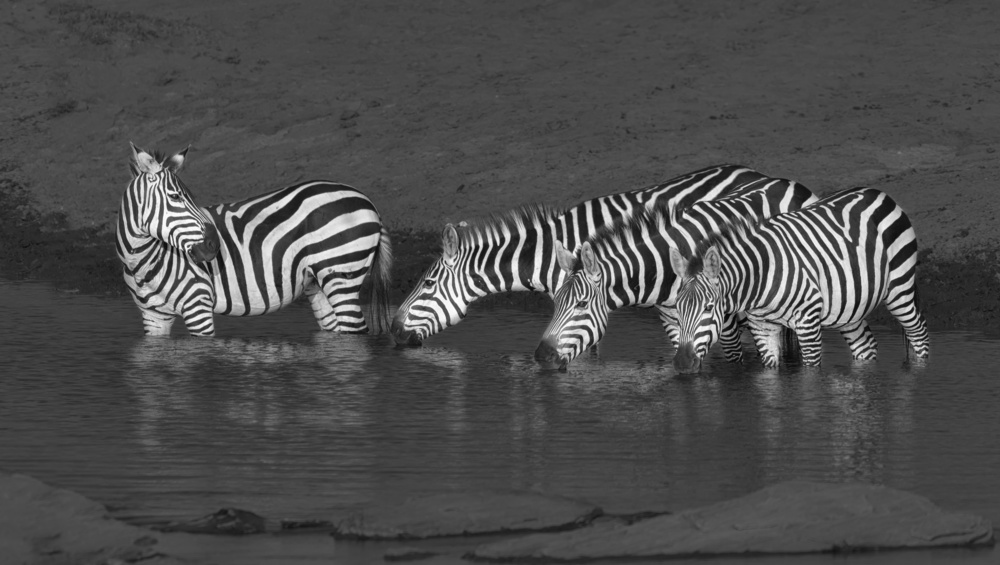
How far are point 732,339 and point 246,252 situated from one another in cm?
405

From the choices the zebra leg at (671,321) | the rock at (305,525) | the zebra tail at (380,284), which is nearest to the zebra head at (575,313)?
the zebra leg at (671,321)

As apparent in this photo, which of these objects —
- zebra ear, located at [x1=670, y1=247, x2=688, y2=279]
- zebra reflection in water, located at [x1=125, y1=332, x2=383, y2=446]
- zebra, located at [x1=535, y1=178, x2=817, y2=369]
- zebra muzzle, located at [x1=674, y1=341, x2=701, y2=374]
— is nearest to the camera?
zebra reflection in water, located at [x1=125, y1=332, x2=383, y2=446]

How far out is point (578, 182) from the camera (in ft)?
65.4

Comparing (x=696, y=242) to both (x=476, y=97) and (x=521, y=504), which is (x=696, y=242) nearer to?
(x=521, y=504)

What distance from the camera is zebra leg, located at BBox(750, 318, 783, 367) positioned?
13.1 meters

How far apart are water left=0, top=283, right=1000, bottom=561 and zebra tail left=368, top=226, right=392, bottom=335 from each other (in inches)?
11.0

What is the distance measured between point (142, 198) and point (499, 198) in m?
6.35

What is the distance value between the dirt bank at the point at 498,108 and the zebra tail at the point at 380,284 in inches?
87.5

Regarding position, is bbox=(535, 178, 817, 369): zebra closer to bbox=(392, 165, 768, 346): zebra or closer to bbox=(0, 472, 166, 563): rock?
bbox=(392, 165, 768, 346): zebra

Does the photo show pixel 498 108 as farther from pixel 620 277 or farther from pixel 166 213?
pixel 620 277

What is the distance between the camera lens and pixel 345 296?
14773mm

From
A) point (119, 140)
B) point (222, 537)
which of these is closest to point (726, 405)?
point (222, 537)

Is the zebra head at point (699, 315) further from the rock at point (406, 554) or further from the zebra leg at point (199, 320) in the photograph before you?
the rock at point (406, 554)

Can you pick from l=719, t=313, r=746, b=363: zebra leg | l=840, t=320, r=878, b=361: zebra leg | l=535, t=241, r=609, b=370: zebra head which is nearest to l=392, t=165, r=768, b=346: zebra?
l=719, t=313, r=746, b=363: zebra leg
